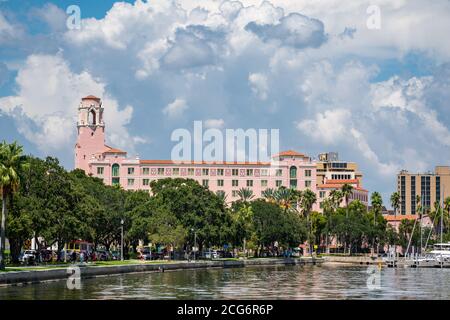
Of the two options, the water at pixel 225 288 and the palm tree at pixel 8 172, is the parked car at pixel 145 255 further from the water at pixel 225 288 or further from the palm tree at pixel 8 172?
the palm tree at pixel 8 172

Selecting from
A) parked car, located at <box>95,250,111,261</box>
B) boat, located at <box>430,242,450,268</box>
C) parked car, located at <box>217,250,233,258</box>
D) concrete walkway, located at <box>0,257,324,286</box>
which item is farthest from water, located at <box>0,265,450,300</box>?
parked car, located at <box>217,250,233,258</box>

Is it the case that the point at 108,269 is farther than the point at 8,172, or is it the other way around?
the point at 108,269

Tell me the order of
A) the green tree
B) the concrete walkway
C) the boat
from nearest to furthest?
the concrete walkway, the green tree, the boat

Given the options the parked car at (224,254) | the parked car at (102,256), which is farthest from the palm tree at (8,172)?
the parked car at (224,254)

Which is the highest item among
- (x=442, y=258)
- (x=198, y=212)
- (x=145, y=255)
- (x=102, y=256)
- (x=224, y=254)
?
(x=198, y=212)

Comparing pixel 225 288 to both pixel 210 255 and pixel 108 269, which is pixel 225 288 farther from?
pixel 210 255

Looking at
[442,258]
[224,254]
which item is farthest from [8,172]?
[224,254]

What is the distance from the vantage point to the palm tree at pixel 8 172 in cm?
8956

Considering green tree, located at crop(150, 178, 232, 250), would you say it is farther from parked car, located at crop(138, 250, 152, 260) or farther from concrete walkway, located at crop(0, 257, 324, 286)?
parked car, located at crop(138, 250, 152, 260)

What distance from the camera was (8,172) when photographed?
89.7m

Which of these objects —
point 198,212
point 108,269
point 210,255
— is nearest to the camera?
point 108,269

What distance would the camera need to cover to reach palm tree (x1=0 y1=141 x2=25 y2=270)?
8956 cm
